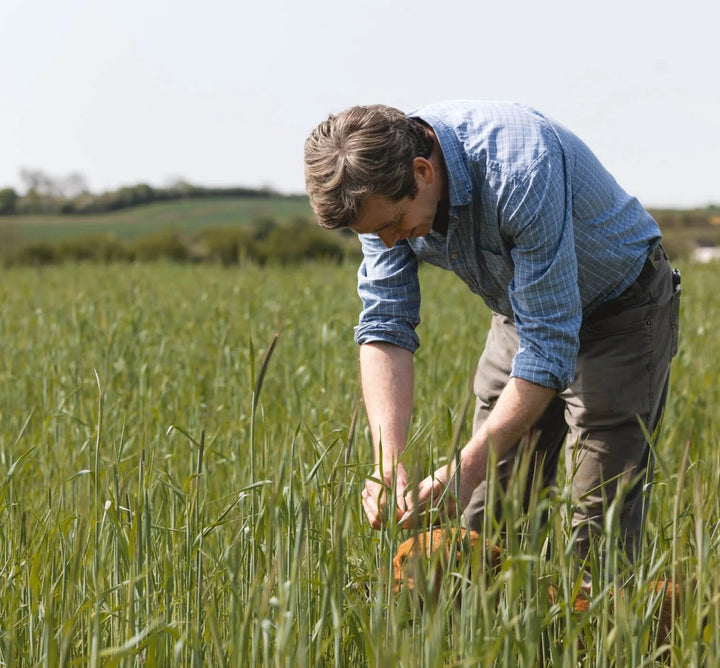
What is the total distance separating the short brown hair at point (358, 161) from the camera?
1.79 m

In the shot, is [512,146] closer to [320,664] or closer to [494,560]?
[494,560]

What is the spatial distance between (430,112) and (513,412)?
0.72 m

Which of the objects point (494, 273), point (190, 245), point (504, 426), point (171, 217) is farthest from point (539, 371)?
point (171, 217)

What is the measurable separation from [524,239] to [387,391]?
51 cm

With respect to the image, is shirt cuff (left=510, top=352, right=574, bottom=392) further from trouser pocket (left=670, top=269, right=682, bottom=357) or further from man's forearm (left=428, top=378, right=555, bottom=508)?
trouser pocket (left=670, top=269, right=682, bottom=357)

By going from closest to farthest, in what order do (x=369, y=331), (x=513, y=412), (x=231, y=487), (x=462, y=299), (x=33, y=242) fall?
(x=513, y=412), (x=369, y=331), (x=231, y=487), (x=462, y=299), (x=33, y=242)

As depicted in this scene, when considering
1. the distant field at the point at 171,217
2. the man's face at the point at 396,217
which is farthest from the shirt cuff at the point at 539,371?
the distant field at the point at 171,217

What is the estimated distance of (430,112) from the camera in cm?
207

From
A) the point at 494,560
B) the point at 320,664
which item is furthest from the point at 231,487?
the point at 320,664

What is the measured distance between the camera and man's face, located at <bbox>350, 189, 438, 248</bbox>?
1832mm

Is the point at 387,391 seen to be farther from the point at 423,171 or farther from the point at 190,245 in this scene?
the point at 190,245

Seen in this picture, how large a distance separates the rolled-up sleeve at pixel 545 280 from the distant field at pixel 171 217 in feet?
84.2

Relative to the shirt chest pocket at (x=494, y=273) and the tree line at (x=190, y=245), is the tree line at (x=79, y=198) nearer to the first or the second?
the tree line at (x=190, y=245)

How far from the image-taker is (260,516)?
4.55ft
